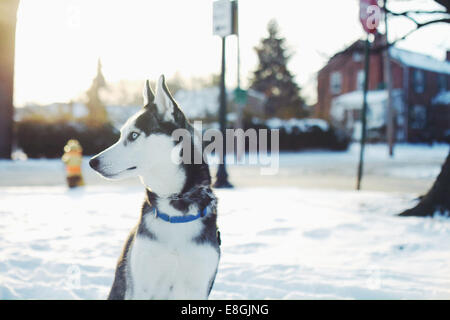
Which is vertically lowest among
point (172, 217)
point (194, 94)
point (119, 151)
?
point (172, 217)

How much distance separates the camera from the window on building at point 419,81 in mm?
29172

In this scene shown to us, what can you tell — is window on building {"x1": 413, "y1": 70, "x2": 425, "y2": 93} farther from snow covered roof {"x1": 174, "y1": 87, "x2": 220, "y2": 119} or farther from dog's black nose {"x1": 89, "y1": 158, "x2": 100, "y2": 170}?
dog's black nose {"x1": 89, "y1": 158, "x2": 100, "y2": 170}

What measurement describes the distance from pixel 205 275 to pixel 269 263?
1664 mm

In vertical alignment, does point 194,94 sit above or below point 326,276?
above

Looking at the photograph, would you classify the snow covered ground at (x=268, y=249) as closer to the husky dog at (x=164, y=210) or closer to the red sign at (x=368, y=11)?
the husky dog at (x=164, y=210)

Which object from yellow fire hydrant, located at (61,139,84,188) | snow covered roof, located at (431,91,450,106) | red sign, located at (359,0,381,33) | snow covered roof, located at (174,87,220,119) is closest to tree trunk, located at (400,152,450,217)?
red sign, located at (359,0,381,33)

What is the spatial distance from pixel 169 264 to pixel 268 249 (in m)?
2.19

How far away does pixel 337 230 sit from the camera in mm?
4719

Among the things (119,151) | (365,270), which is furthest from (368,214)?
(119,151)

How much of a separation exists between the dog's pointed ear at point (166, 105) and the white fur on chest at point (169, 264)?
55cm

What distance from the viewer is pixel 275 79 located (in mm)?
34906

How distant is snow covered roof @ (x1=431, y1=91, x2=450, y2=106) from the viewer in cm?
2681

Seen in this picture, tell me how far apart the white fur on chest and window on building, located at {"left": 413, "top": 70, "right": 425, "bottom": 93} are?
31.4 meters
